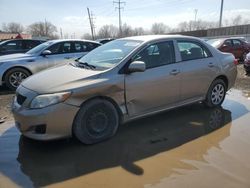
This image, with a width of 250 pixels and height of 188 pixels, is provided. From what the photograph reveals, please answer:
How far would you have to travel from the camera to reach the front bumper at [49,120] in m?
4.04

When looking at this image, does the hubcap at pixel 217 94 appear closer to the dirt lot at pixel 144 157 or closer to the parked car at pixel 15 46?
the dirt lot at pixel 144 157

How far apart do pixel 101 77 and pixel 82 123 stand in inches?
29.7

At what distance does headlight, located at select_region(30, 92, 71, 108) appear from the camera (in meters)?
4.06

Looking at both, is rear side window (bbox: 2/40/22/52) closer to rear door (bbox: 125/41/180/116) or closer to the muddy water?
the muddy water

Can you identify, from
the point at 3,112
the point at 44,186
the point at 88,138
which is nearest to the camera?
the point at 44,186

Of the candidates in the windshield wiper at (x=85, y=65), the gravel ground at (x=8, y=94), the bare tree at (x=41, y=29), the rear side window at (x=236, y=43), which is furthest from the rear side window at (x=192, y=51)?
the bare tree at (x=41, y=29)

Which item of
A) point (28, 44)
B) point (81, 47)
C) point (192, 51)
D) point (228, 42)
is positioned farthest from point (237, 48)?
point (192, 51)

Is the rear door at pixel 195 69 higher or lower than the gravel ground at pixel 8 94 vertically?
higher

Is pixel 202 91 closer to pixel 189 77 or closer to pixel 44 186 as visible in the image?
pixel 189 77

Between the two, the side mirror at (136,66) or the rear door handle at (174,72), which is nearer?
the side mirror at (136,66)

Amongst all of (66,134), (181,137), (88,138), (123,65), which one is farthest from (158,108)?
(66,134)

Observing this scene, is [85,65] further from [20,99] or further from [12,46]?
[12,46]

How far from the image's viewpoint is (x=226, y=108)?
21.1ft

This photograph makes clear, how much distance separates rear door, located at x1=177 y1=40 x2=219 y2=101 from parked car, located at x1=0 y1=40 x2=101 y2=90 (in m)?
4.01
